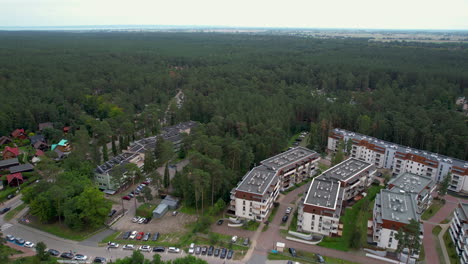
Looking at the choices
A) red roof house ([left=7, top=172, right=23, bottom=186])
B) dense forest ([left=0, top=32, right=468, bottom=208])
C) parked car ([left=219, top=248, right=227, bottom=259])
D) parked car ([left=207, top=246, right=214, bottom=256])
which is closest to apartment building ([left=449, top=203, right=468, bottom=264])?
dense forest ([left=0, top=32, right=468, bottom=208])

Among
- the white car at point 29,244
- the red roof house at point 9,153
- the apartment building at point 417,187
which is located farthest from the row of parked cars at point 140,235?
the red roof house at point 9,153

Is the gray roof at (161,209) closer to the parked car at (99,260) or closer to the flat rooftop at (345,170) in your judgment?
the parked car at (99,260)

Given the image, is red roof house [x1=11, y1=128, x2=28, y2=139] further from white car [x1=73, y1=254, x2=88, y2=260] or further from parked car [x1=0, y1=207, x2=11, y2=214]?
white car [x1=73, y1=254, x2=88, y2=260]

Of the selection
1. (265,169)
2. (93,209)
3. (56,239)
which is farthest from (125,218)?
(265,169)

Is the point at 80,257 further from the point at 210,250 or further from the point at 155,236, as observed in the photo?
the point at 210,250

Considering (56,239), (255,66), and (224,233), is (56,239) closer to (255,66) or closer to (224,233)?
(224,233)

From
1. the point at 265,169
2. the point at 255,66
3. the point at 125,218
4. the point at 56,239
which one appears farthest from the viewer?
the point at 255,66
